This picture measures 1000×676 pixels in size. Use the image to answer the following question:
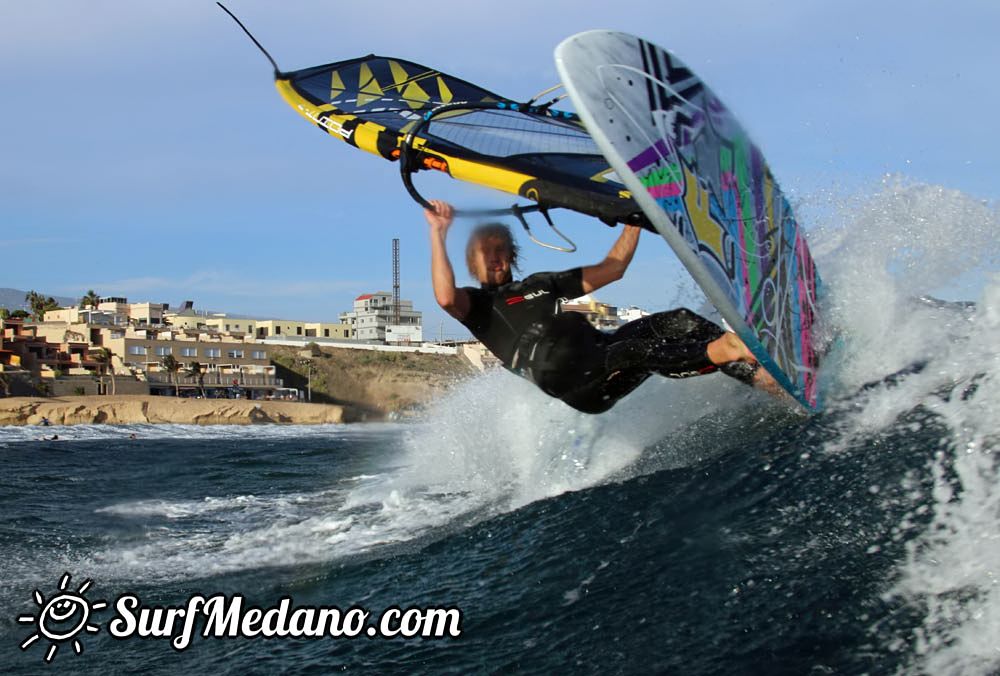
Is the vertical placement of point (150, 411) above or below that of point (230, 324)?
below

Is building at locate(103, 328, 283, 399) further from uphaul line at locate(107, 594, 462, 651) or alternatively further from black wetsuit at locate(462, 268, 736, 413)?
uphaul line at locate(107, 594, 462, 651)

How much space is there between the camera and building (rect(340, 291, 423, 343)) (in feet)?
298

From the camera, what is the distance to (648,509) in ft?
14.4

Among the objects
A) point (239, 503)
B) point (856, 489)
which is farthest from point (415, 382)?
point (856, 489)

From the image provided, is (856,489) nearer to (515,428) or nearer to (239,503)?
(515,428)

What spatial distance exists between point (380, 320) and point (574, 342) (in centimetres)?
9847

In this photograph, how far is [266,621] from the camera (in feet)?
13.2

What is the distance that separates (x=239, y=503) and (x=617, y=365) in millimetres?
4450

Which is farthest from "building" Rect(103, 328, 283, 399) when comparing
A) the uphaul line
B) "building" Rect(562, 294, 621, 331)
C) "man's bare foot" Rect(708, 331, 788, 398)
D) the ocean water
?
"man's bare foot" Rect(708, 331, 788, 398)

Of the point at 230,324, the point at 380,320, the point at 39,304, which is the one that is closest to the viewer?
the point at 39,304

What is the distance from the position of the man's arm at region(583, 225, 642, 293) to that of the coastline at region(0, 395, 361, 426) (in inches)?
1635

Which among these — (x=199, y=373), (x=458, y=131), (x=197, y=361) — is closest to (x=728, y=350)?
(x=458, y=131)

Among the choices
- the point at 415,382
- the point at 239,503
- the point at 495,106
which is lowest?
the point at 415,382

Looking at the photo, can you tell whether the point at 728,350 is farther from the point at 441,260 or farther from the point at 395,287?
the point at 395,287
